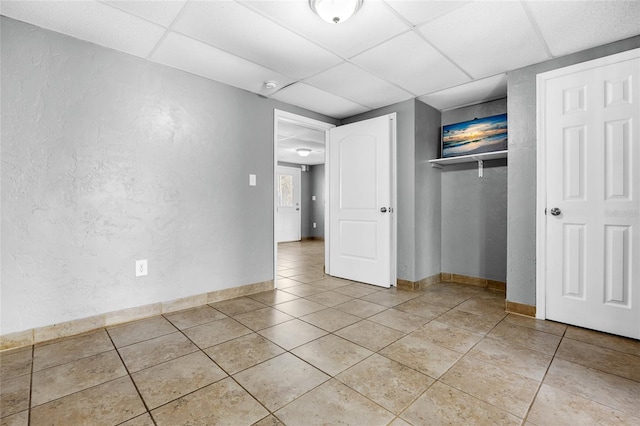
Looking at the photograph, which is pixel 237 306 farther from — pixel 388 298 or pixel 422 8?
pixel 422 8

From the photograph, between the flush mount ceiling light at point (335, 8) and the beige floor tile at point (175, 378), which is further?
the flush mount ceiling light at point (335, 8)

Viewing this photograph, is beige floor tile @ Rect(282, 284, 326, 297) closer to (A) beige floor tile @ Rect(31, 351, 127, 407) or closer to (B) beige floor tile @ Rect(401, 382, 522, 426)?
(A) beige floor tile @ Rect(31, 351, 127, 407)

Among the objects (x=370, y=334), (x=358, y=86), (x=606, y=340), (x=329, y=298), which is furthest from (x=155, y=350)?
(x=606, y=340)

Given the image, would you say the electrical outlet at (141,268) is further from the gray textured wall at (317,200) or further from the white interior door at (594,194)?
the gray textured wall at (317,200)

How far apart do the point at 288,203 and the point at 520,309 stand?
6.63 m

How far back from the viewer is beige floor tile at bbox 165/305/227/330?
2.51 metres

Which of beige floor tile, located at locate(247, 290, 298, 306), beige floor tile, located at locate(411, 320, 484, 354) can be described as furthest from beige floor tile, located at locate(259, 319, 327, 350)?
beige floor tile, located at locate(411, 320, 484, 354)

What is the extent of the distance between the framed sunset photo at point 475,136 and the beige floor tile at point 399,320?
6.71 feet

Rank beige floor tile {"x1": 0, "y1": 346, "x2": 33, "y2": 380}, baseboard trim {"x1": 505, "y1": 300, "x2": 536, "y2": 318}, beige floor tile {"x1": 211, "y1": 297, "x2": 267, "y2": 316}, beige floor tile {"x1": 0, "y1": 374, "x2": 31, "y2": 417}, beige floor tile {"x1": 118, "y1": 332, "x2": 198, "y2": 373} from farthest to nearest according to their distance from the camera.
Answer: beige floor tile {"x1": 211, "y1": 297, "x2": 267, "y2": 316}, baseboard trim {"x1": 505, "y1": 300, "x2": 536, "y2": 318}, beige floor tile {"x1": 118, "y1": 332, "x2": 198, "y2": 373}, beige floor tile {"x1": 0, "y1": 346, "x2": 33, "y2": 380}, beige floor tile {"x1": 0, "y1": 374, "x2": 31, "y2": 417}

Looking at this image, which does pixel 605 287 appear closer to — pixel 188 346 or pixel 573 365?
pixel 573 365

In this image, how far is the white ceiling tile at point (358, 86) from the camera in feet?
9.44

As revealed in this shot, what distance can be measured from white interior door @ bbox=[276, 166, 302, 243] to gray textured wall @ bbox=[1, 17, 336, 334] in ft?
16.6

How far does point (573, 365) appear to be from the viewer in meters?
1.85

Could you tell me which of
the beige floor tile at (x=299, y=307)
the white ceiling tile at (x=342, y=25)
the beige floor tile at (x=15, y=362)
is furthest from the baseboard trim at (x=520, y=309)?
the beige floor tile at (x=15, y=362)
